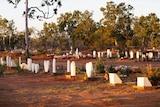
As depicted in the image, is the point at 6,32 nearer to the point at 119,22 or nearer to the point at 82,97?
the point at 119,22

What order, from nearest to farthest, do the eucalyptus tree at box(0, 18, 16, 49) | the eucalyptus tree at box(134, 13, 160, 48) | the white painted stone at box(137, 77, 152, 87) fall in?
1. the white painted stone at box(137, 77, 152, 87)
2. the eucalyptus tree at box(134, 13, 160, 48)
3. the eucalyptus tree at box(0, 18, 16, 49)

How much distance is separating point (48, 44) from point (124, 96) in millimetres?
77266

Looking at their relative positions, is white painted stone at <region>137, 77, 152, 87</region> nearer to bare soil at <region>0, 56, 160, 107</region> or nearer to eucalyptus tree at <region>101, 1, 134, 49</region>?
bare soil at <region>0, 56, 160, 107</region>

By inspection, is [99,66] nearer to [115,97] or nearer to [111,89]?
[111,89]

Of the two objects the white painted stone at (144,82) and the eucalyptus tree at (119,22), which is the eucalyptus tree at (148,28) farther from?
the white painted stone at (144,82)

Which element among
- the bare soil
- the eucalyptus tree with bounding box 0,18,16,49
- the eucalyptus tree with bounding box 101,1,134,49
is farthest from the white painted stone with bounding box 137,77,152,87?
the eucalyptus tree with bounding box 0,18,16,49

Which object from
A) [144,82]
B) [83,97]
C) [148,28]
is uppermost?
[148,28]

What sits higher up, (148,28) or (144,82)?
(148,28)

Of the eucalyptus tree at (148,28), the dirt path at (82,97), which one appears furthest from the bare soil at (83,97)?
the eucalyptus tree at (148,28)

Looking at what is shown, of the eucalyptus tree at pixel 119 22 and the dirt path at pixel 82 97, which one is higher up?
the eucalyptus tree at pixel 119 22

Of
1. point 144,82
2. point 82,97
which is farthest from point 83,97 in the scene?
point 144,82

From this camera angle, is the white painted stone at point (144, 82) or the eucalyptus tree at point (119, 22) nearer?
the white painted stone at point (144, 82)

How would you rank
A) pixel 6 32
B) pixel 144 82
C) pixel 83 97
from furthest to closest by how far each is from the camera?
pixel 6 32, pixel 144 82, pixel 83 97

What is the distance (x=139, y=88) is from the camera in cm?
1345
